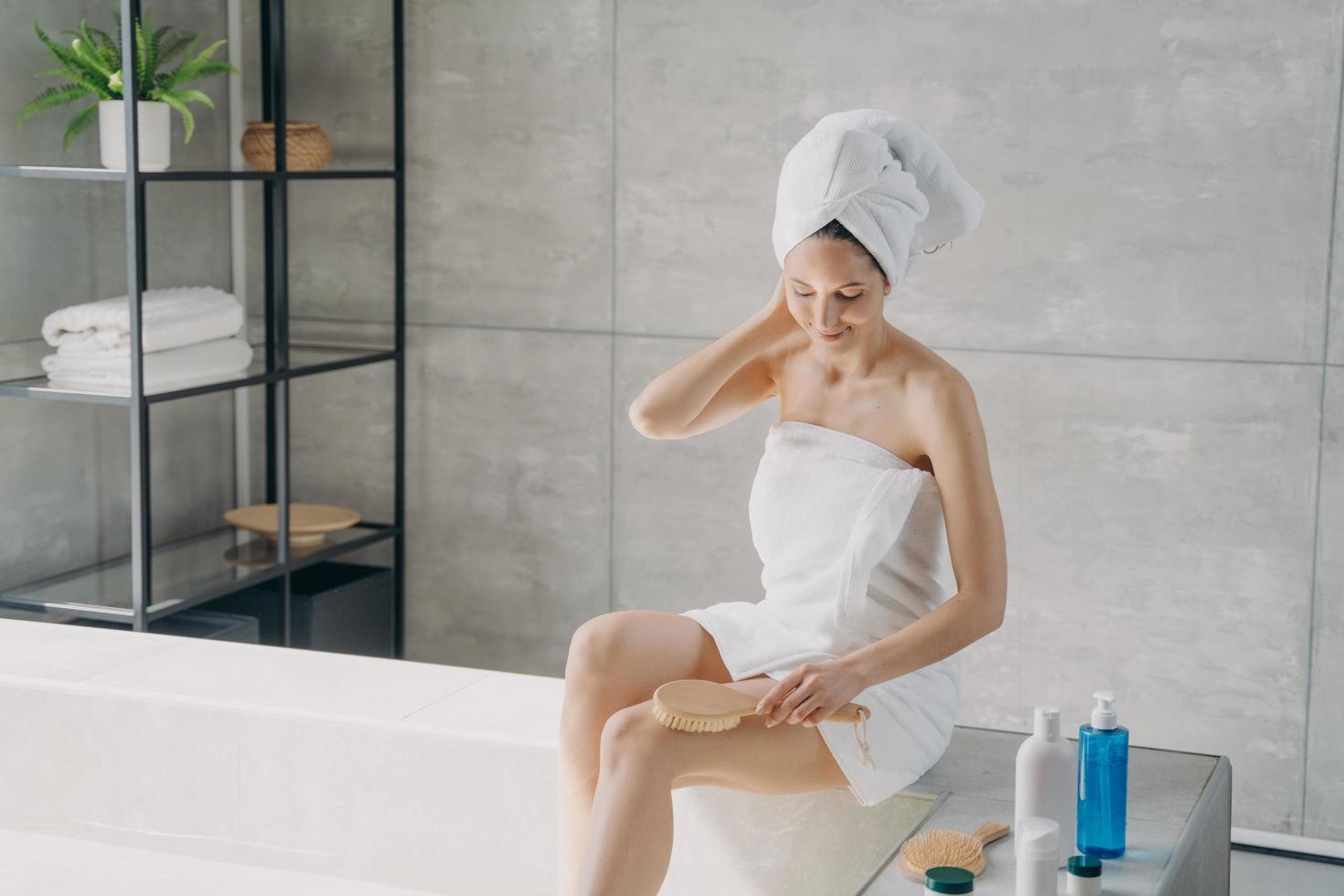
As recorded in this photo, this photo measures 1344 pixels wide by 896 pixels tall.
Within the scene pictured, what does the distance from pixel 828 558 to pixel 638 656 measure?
267 millimetres

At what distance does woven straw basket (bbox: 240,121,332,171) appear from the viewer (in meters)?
3.38

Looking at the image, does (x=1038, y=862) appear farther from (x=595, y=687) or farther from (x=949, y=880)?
(x=595, y=687)

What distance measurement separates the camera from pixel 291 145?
3.38 metres

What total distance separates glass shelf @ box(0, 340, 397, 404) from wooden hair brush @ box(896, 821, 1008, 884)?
1.90 metres

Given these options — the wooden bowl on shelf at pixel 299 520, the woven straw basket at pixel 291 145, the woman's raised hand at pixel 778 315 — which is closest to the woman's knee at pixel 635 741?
the woman's raised hand at pixel 778 315

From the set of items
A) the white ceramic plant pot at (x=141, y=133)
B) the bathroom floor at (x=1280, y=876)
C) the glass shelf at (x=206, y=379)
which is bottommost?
the bathroom floor at (x=1280, y=876)

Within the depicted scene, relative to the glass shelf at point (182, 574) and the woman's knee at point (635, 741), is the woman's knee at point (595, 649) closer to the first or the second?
the woman's knee at point (635, 741)

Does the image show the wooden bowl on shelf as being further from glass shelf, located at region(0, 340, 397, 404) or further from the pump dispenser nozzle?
the pump dispenser nozzle

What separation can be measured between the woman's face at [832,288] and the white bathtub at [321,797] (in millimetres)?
599

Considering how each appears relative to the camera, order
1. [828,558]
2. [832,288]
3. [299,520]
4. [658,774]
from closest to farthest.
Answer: [658,774]
[832,288]
[828,558]
[299,520]

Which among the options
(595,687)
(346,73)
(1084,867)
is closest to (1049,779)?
(1084,867)

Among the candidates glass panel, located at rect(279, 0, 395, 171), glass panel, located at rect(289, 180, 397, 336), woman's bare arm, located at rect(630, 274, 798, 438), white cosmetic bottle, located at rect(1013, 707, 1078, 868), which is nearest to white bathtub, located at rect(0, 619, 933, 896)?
white cosmetic bottle, located at rect(1013, 707, 1078, 868)

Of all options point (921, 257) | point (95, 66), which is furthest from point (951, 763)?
point (95, 66)

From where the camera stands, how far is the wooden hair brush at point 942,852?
5.56ft
